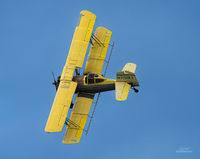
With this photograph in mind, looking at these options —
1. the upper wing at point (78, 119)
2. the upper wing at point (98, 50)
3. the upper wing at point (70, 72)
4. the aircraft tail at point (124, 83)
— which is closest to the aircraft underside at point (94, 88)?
the upper wing at point (78, 119)

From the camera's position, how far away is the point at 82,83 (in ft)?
122

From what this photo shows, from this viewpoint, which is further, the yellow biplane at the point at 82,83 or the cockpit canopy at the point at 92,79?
the cockpit canopy at the point at 92,79

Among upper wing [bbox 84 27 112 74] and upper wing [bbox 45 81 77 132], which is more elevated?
upper wing [bbox 84 27 112 74]

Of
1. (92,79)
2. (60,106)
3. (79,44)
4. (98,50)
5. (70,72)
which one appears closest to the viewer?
(60,106)

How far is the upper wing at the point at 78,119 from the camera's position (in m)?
37.3

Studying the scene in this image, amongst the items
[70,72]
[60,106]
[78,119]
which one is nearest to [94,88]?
[70,72]

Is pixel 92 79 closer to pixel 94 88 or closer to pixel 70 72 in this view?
pixel 94 88

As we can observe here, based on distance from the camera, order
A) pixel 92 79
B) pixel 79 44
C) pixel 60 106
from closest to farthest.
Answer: pixel 60 106, pixel 92 79, pixel 79 44

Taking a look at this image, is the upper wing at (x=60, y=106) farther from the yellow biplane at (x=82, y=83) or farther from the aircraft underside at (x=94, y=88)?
the aircraft underside at (x=94, y=88)

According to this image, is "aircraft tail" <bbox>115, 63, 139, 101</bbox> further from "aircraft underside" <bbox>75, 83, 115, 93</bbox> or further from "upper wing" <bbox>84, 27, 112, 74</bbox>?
"upper wing" <bbox>84, 27, 112, 74</bbox>

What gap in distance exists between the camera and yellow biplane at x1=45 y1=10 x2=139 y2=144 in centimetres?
3544

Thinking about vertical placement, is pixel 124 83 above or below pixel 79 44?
below

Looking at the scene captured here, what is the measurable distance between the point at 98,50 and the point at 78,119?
5.92 metres

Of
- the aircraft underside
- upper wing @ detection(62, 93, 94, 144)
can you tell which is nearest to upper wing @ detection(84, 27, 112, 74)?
the aircraft underside
